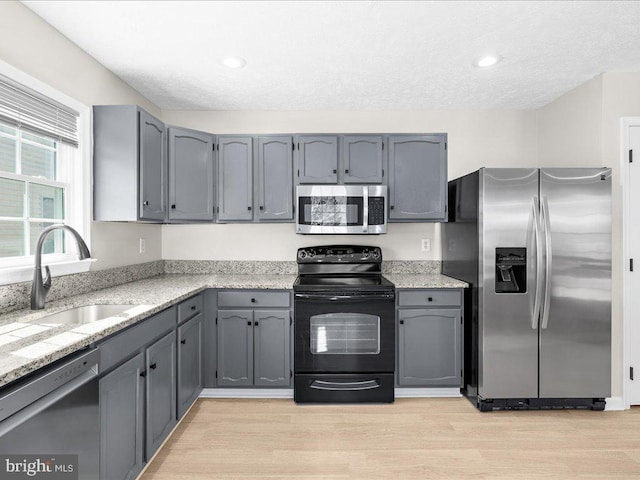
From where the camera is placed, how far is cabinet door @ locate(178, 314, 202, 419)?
2.40 m

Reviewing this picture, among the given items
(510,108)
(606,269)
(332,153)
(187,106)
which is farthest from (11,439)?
(510,108)

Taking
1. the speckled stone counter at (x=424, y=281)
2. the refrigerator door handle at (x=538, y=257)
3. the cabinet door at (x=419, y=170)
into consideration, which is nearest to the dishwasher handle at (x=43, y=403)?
the speckled stone counter at (x=424, y=281)

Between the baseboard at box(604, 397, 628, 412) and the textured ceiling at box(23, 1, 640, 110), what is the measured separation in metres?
2.44

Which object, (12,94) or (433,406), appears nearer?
(12,94)

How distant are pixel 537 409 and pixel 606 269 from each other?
3.73ft

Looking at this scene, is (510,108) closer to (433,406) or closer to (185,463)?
(433,406)

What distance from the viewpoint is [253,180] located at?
320 cm

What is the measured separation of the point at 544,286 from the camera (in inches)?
101

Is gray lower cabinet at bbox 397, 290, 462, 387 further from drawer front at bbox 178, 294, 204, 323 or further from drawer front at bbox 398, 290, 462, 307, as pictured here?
drawer front at bbox 178, 294, 204, 323

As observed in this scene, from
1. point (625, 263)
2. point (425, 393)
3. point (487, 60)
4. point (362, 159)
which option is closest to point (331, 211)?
point (362, 159)

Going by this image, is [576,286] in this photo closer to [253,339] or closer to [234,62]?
[253,339]

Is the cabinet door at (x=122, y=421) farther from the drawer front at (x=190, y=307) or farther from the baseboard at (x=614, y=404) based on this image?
the baseboard at (x=614, y=404)

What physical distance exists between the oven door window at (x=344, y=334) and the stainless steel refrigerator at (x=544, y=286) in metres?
0.80

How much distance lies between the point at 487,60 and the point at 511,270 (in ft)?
4.84
